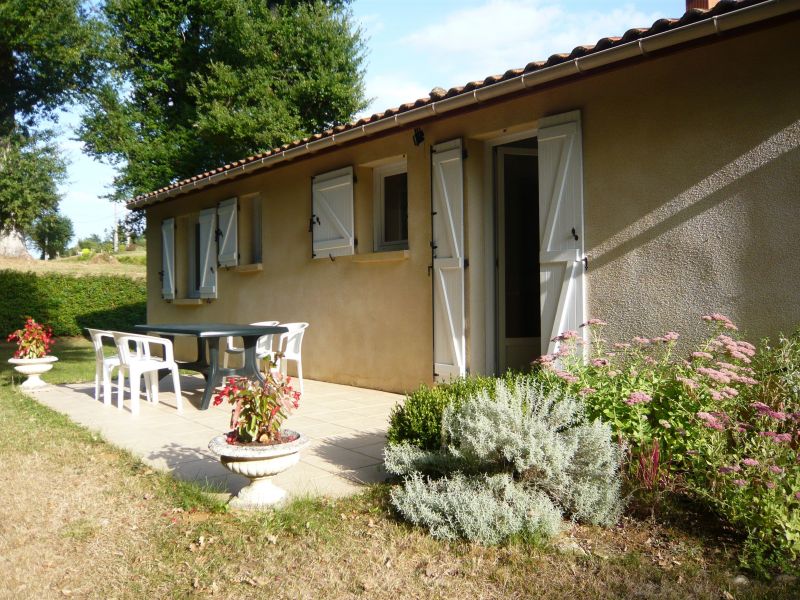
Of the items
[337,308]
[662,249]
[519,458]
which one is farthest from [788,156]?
[337,308]

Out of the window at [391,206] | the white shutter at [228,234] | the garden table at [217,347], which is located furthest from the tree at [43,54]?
the window at [391,206]

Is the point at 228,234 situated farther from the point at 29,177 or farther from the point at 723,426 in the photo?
the point at 723,426

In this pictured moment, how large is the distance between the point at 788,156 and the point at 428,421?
286cm

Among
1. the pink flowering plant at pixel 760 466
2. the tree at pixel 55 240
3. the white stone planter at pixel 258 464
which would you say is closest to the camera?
the pink flowering plant at pixel 760 466

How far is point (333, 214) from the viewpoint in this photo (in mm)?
7840

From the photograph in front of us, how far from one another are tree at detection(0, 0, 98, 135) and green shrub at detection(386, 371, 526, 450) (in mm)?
8648

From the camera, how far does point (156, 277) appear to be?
40.1 feet

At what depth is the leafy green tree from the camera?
14.0 meters

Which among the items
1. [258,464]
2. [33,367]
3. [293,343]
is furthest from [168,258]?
[258,464]

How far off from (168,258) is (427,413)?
8832 millimetres

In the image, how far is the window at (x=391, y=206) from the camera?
7547 mm

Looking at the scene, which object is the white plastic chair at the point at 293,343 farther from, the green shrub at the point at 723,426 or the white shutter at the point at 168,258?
the white shutter at the point at 168,258

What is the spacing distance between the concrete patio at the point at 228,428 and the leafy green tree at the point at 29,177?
8268 millimetres

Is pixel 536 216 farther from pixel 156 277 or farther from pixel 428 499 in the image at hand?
pixel 156 277
